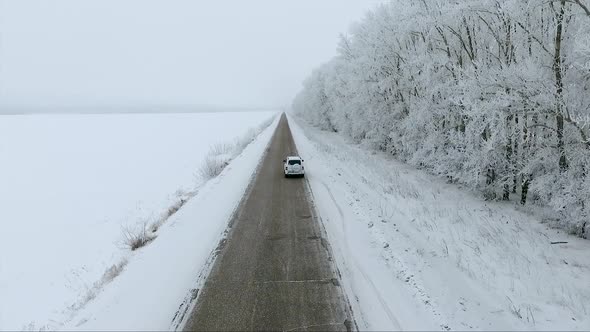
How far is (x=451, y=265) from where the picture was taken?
7941mm

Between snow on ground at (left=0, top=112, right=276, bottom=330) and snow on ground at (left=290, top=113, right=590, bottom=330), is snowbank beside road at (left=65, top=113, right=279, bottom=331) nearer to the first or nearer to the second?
snow on ground at (left=0, top=112, right=276, bottom=330)

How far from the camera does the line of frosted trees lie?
10.8 metres

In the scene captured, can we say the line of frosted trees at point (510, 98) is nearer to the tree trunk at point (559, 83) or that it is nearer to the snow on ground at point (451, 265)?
the tree trunk at point (559, 83)

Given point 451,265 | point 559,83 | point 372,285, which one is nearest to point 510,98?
point 559,83

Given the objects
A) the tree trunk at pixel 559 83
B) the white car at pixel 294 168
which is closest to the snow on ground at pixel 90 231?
the white car at pixel 294 168

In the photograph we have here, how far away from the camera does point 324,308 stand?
6.38 meters

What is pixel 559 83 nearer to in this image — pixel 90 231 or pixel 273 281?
pixel 273 281

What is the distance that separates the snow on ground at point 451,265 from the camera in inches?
237

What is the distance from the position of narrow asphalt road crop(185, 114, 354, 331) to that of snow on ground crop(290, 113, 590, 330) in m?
0.45

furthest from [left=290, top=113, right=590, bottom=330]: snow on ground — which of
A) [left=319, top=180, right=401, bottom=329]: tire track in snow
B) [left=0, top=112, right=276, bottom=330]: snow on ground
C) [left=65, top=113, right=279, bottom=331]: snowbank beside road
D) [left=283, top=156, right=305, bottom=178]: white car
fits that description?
[left=283, top=156, right=305, bottom=178]: white car

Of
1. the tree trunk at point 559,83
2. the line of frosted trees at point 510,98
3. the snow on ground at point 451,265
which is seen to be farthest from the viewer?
the tree trunk at point 559,83

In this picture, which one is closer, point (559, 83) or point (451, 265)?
point (451, 265)

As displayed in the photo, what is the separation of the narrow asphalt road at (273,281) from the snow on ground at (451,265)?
1.49 ft

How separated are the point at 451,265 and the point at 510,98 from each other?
22.0 ft
